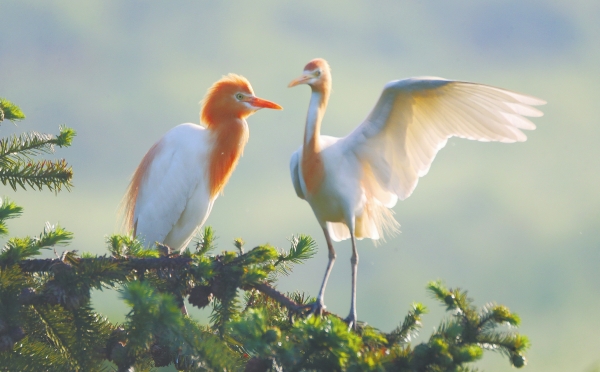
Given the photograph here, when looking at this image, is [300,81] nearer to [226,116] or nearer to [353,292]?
[353,292]

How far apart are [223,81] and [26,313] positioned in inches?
80.7

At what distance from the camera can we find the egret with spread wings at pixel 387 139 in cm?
207

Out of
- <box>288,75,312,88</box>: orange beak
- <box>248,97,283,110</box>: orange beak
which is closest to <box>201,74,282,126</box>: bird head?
<box>248,97,283,110</box>: orange beak

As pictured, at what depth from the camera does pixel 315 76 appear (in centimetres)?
225

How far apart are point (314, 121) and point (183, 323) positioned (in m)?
1.31

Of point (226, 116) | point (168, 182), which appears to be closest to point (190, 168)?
point (168, 182)

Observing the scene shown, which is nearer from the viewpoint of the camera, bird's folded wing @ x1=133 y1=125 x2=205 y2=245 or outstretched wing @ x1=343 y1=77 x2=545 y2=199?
outstretched wing @ x1=343 y1=77 x2=545 y2=199

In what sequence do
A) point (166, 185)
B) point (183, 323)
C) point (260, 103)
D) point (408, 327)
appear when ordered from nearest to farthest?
point (183, 323) < point (408, 327) < point (166, 185) < point (260, 103)

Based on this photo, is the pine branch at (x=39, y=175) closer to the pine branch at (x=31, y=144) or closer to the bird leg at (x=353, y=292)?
the pine branch at (x=31, y=144)

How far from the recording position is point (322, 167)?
2244mm

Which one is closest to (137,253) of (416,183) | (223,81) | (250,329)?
(250,329)

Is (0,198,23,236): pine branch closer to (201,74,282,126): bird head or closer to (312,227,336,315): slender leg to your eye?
(312,227,336,315): slender leg

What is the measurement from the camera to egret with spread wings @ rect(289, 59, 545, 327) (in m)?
2.07

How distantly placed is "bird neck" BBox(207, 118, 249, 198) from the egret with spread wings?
87cm
